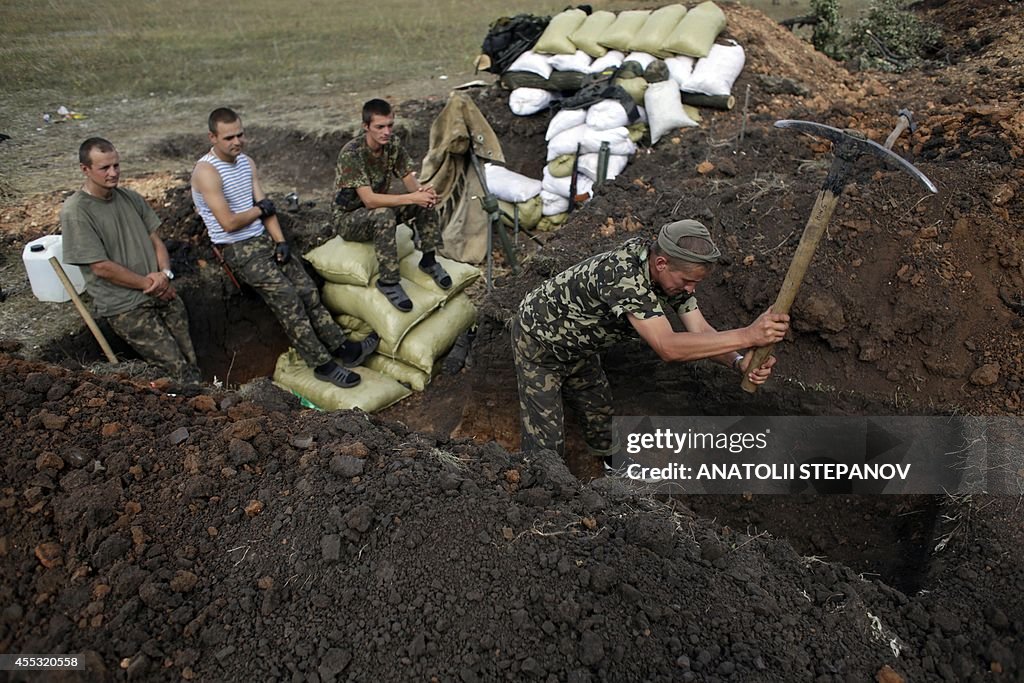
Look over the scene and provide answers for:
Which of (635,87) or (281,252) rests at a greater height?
(635,87)

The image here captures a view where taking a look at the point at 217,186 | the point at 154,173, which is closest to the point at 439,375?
the point at 217,186

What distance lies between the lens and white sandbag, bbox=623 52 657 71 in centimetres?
643

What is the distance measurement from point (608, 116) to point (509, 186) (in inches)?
43.4

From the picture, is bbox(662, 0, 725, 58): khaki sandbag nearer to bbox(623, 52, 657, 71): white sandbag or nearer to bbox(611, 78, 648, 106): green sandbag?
bbox(623, 52, 657, 71): white sandbag

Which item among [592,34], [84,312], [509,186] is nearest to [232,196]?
[84,312]

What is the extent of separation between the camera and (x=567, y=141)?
19.6 feet

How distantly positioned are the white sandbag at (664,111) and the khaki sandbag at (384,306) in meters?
2.75

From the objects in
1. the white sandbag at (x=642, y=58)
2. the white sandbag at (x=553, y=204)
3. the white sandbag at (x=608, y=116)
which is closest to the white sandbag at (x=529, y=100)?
the white sandbag at (x=642, y=58)

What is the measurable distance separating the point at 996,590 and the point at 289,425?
9.20 feet

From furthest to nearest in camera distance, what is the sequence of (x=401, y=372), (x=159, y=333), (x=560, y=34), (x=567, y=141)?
(x=560, y=34) → (x=567, y=141) → (x=401, y=372) → (x=159, y=333)

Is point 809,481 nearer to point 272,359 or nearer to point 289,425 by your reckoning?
point 289,425

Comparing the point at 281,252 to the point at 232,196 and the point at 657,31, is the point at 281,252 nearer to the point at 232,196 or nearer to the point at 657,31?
the point at 232,196

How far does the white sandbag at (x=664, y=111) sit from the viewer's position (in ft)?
19.3

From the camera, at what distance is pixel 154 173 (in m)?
6.64
